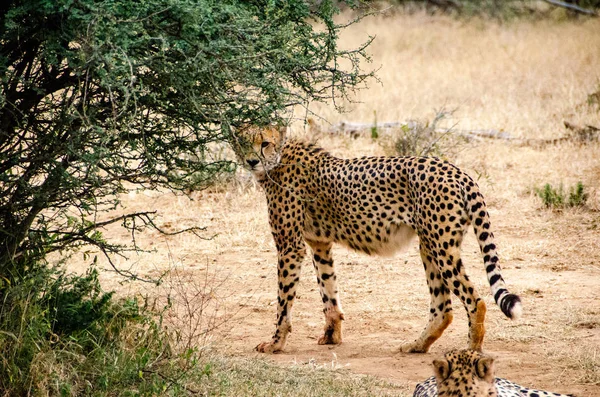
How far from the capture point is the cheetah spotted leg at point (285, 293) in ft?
21.0

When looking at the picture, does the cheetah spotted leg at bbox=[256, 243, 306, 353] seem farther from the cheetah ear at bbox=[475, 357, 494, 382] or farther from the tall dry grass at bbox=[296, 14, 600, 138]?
the tall dry grass at bbox=[296, 14, 600, 138]

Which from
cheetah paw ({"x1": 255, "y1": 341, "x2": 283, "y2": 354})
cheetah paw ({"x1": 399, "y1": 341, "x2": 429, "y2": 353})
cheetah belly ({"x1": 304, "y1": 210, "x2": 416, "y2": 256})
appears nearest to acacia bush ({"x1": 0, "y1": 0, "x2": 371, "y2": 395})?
cheetah paw ({"x1": 255, "y1": 341, "x2": 283, "y2": 354})

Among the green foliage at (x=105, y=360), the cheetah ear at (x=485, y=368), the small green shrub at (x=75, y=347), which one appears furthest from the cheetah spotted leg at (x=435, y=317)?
the cheetah ear at (x=485, y=368)

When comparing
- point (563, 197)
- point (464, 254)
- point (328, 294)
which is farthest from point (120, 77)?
point (563, 197)

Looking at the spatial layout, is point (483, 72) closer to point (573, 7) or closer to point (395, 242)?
point (573, 7)

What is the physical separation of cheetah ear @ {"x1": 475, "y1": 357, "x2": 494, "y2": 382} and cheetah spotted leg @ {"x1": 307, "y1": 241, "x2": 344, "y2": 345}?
2.52 meters

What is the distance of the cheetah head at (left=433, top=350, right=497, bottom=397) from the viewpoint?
13.5ft

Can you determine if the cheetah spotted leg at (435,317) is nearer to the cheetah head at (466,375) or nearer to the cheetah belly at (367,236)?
the cheetah belly at (367,236)

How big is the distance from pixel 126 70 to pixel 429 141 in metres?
6.89

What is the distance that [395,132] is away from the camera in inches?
448

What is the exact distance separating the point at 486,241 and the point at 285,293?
1.49 meters

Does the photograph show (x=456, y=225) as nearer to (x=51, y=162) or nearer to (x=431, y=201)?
(x=431, y=201)

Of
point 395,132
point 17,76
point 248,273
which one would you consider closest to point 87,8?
point 17,76

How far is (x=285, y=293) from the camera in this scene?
21.5 ft
